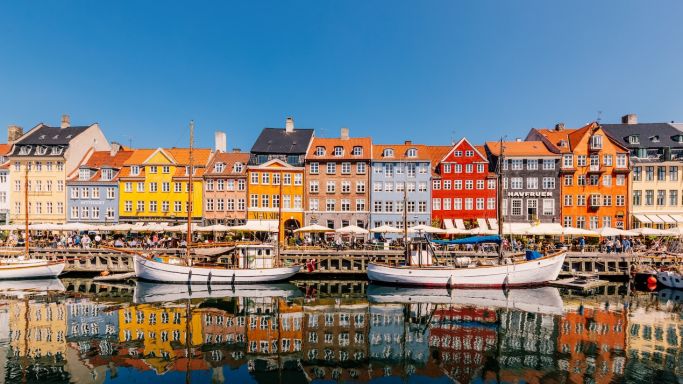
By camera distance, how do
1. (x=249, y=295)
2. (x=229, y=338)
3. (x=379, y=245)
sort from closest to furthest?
(x=229, y=338), (x=249, y=295), (x=379, y=245)

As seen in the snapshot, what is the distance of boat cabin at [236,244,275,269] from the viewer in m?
35.0

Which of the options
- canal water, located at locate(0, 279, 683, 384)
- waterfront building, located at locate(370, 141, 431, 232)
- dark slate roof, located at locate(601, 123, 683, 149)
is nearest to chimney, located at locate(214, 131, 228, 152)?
waterfront building, located at locate(370, 141, 431, 232)

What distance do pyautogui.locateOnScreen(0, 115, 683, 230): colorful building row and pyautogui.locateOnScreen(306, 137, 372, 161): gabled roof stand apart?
0.42 ft

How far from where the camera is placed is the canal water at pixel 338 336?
52.4 ft

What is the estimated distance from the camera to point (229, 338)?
20203mm

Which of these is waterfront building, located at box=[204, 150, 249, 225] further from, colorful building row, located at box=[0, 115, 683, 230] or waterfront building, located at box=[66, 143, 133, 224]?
waterfront building, located at box=[66, 143, 133, 224]

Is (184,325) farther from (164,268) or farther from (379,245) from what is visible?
(379,245)

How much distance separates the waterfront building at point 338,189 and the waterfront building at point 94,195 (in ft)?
78.7

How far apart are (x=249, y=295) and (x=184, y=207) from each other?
1017 inches

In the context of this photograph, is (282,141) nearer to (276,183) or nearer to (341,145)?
(276,183)

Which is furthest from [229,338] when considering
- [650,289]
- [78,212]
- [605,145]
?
[605,145]

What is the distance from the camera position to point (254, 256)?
3509 centimetres

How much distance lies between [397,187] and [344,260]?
1576 centimetres

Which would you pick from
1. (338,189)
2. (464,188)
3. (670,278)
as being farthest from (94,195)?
(670,278)
